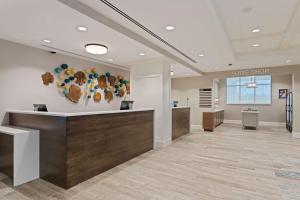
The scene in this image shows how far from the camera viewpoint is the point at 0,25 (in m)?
3.02

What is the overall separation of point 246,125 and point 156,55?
6242 millimetres

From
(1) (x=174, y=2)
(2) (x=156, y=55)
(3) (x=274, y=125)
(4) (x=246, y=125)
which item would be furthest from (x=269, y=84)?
(1) (x=174, y=2)

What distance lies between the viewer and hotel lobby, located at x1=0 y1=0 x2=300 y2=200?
2.58 meters

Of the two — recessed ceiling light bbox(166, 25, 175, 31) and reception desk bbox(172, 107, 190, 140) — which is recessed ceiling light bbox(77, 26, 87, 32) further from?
reception desk bbox(172, 107, 190, 140)

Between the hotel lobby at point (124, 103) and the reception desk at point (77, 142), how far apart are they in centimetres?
2

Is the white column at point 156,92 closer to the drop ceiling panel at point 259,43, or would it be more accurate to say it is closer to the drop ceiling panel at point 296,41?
the drop ceiling panel at point 259,43

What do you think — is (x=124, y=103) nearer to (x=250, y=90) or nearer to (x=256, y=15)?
Result: (x=256, y=15)

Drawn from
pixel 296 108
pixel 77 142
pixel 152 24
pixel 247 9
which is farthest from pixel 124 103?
pixel 296 108

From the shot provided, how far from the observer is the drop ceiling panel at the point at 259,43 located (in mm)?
4618

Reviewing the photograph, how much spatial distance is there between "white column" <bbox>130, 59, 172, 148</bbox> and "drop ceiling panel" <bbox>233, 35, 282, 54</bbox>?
7.16 ft

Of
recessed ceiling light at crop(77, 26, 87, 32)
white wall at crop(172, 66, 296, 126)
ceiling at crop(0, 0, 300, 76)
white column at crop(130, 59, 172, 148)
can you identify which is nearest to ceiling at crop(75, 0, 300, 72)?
ceiling at crop(0, 0, 300, 76)

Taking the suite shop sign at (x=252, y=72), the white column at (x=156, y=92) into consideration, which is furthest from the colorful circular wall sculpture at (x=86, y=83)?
the suite shop sign at (x=252, y=72)

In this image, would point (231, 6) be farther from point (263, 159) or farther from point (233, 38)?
point (263, 159)

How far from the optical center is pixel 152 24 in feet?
10.2
